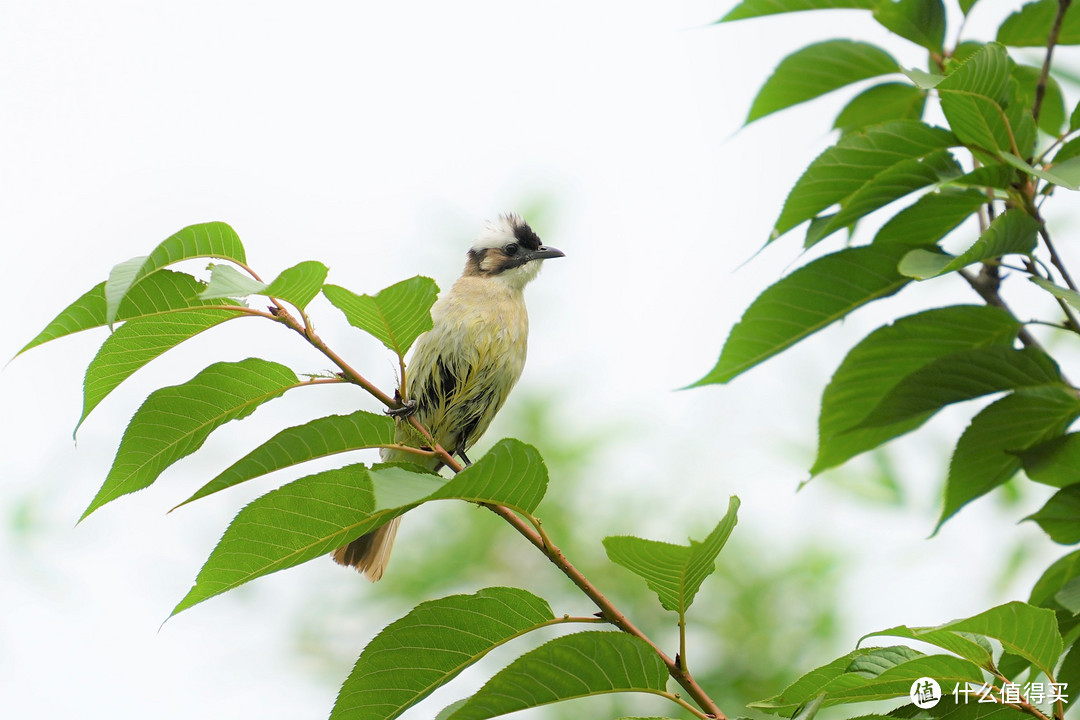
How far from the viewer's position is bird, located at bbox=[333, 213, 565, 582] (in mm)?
3326

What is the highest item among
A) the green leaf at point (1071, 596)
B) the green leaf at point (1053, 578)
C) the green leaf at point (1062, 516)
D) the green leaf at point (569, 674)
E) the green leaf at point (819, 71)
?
the green leaf at point (819, 71)

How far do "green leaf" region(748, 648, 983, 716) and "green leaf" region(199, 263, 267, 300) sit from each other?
91 centimetres

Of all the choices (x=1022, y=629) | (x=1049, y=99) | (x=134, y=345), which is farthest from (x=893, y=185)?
(x=134, y=345)

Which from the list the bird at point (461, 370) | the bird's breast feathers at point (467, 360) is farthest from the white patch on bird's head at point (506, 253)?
the bird's breast feathers at point (467, 360)

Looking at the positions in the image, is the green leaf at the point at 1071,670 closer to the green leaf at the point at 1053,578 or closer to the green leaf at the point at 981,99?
the green leaf at the point at 1053,578

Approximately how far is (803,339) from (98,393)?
4.62ft

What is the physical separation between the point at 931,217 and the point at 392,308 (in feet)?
3.93

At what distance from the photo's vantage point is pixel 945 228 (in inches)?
81.8

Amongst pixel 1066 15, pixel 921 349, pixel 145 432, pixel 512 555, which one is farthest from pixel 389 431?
pixel 512 555

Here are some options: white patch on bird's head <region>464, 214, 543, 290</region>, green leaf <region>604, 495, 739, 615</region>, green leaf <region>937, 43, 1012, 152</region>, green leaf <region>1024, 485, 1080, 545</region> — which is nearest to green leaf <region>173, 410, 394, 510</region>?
green leaf <region>604, 495, 739, 615</region>

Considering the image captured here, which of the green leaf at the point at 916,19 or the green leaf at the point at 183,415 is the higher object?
the green leaf at the point at 916,19

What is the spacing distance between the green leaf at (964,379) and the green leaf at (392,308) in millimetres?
975

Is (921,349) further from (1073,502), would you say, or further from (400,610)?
(400,610)

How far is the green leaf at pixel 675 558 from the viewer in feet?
4.36
